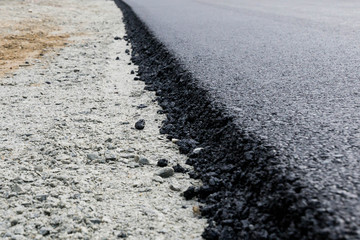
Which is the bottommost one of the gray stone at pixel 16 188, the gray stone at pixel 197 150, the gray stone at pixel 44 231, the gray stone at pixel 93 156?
the gray stone at pixel 16 188

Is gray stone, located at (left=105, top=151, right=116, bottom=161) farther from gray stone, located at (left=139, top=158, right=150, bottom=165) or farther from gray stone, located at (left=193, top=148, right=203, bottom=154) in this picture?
gray stone, located at (left=193, top=148, right=203, bottom=154)

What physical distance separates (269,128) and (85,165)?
116cm

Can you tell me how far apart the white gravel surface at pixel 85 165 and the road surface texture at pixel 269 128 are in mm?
185

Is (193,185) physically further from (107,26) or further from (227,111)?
(107,26)

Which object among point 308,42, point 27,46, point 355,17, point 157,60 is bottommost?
point 27,46

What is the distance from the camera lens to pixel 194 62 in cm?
412

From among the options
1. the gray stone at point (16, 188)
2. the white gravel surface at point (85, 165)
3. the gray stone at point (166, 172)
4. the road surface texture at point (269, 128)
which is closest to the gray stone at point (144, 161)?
the white gravel surface at point (85, 165)

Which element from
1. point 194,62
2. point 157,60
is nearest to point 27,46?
point 157,60

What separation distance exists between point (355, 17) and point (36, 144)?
7.66 metres

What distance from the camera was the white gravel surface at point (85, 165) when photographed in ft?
5.78

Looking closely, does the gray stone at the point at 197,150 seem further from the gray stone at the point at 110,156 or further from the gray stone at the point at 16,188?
the gray stone at the point at 16,188

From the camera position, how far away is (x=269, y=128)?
224 centimetres

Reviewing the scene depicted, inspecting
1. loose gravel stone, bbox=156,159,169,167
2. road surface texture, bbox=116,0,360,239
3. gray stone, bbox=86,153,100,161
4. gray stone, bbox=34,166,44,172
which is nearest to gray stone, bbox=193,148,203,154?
road surface texture, bbox=116,0,360,239

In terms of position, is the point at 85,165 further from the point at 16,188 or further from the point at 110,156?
the point at 16,188
